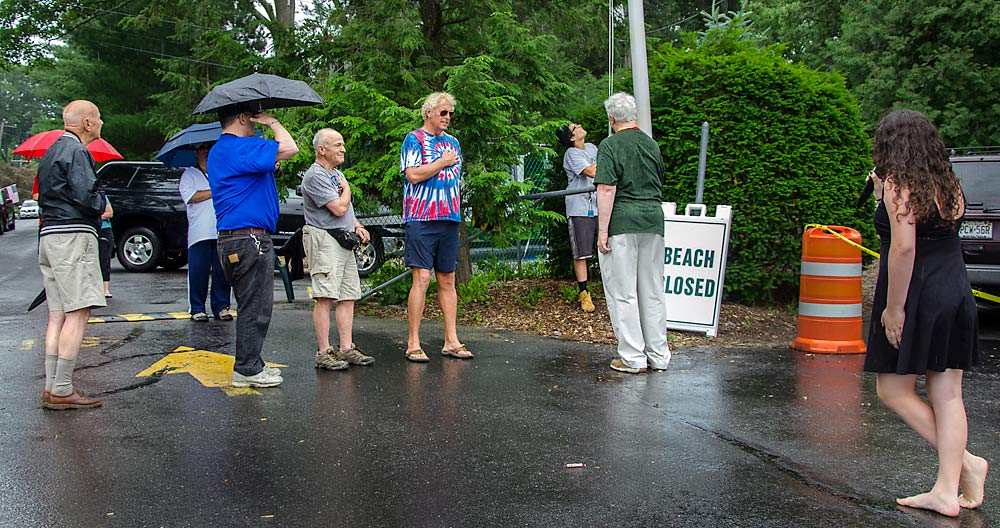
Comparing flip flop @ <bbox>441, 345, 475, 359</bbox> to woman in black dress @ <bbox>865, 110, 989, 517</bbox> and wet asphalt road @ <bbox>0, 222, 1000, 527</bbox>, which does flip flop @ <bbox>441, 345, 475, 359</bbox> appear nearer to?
wet asphalt road @ <bbox>0, 222, 1000, 527</bbox>

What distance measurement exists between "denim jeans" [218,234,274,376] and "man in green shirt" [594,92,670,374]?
2413 millimetres

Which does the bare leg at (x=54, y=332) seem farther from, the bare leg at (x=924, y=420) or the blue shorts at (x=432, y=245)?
the bare leg at (x=924, y=420)

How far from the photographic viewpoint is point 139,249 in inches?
590

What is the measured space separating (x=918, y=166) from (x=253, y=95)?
3.96 metres

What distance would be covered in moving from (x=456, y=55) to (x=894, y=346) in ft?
23.2

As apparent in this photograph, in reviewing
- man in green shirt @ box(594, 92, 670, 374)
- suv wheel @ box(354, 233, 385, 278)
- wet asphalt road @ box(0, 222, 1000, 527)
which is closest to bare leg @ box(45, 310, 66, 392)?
wet asphalt road @ box(0, 222, 1000, 527)

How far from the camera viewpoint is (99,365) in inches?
271

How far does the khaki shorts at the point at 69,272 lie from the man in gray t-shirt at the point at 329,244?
5.28ft

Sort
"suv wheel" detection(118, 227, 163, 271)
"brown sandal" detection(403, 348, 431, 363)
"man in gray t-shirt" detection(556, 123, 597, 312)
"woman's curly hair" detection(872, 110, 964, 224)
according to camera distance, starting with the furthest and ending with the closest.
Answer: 1. "suv wheel" detection(118, 227, 163, 271)
2. "man in gray t-shirt" detection(556, 123, 597, 312)
3. "brown sandal" detection(403, 348, 431, 363)
4. "woman's curly hair" detection(872, 110, 964, 224)

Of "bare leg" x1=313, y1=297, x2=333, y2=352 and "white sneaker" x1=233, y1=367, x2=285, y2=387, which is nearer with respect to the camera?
"white sneaker" x1=233, y1=367, x2=285, y2=387

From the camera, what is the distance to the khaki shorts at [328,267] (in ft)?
22.1

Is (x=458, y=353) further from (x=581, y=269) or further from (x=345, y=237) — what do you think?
(x=581, y=269)

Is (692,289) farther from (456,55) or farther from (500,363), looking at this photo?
(456,55)

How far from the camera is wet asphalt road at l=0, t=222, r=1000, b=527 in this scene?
3932 millimetres
